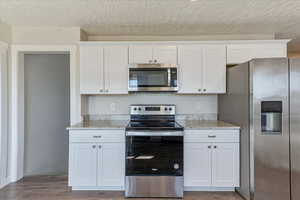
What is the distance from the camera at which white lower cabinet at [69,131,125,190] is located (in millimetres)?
3057

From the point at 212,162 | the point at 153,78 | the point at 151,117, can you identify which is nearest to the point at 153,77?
the point at 153,78

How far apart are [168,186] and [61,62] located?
9.56ft

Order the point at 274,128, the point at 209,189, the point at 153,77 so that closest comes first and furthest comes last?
the point at 274,128
the point at 209,189
the point at 153,77

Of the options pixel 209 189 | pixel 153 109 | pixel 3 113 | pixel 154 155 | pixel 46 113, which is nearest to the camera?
pixel 154 155

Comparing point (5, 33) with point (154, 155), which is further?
point (5, 33)

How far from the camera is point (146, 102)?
3.85 meters

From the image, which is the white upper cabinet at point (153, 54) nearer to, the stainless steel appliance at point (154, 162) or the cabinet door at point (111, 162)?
the stainless steel appliance at point (154, 162)

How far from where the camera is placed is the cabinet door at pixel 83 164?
306cm

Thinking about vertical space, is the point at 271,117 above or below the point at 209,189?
above

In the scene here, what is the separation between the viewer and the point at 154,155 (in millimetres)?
2943

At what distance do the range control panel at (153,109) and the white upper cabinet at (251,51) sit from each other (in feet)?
3.77

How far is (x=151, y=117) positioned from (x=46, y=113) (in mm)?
1957

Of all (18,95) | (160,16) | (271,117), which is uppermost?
(160,16)

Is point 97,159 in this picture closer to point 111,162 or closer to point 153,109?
point 111,162
